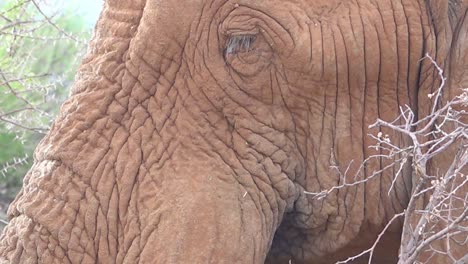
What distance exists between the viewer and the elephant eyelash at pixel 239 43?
3.63m

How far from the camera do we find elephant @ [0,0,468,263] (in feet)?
11.7

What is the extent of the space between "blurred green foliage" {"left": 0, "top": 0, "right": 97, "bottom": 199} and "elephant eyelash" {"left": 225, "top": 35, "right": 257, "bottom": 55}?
197 cm

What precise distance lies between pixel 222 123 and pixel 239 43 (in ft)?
0.77

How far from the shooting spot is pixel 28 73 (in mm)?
6484

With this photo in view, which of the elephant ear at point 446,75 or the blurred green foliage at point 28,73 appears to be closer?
the elephant ear at point 446,75

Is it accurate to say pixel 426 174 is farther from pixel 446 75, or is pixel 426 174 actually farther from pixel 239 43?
pixel 239 43

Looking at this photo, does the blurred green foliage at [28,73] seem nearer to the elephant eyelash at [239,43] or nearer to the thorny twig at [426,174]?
the elephant eyelash at [239,43]

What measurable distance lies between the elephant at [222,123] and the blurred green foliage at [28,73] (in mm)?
1899

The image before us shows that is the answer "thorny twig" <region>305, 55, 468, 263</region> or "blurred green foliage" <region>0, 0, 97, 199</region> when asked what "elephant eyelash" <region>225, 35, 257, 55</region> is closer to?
"thorny twig" <region>305, 55, 468, 263</region>

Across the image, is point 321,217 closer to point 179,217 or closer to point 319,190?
point 319,190

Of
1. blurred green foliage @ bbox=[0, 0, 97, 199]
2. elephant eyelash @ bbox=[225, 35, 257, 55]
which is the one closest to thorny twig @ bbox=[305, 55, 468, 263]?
elephant eyelash @ bbox=[225, 35, 257, 55]

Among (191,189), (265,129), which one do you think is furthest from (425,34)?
(191,189)

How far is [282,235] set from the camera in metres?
3.87

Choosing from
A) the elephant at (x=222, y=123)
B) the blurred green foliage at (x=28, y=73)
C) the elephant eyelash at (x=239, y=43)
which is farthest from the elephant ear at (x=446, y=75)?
the blurred green foliage at (x=28, y=73)
